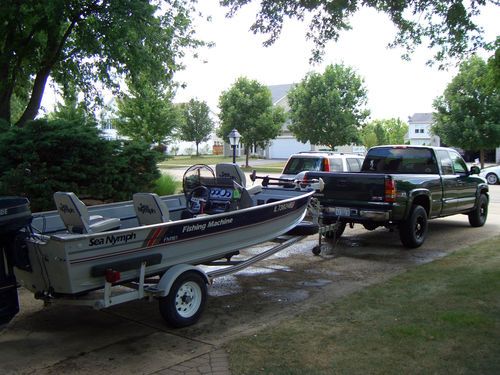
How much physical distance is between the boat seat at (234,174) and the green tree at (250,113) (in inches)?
1375

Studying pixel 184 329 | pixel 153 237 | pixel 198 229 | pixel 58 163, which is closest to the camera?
pixel 153 237

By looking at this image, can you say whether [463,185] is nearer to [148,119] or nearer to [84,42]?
[84,42]

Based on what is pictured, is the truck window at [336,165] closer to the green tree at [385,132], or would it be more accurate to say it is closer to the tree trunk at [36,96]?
the tree trunk at [36,96]

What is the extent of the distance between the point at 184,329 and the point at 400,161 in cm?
680

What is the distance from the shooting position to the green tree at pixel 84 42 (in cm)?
1143

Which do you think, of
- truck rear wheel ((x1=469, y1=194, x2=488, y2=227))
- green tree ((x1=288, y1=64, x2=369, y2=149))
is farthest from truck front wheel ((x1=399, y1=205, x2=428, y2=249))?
green tree ((x1=288, y1=64, x2=369, y2=149))

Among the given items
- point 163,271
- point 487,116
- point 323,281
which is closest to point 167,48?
point 323,281

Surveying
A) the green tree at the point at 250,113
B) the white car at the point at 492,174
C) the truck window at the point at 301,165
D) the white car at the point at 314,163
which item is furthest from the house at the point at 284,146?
the truck window at the point at 301,165

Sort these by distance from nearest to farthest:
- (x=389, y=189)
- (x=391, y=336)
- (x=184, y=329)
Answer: (x=391, y=336) < (x=184, y=329) < (x=389, y=189)

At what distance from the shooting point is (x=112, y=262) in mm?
4809

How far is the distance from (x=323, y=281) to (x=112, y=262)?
3.38 m

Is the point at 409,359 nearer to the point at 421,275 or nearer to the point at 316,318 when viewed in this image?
the point at 316,318

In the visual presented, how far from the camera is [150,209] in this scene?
575 centimetres

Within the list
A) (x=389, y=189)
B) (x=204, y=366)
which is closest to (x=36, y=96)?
(x=389, y=189)
